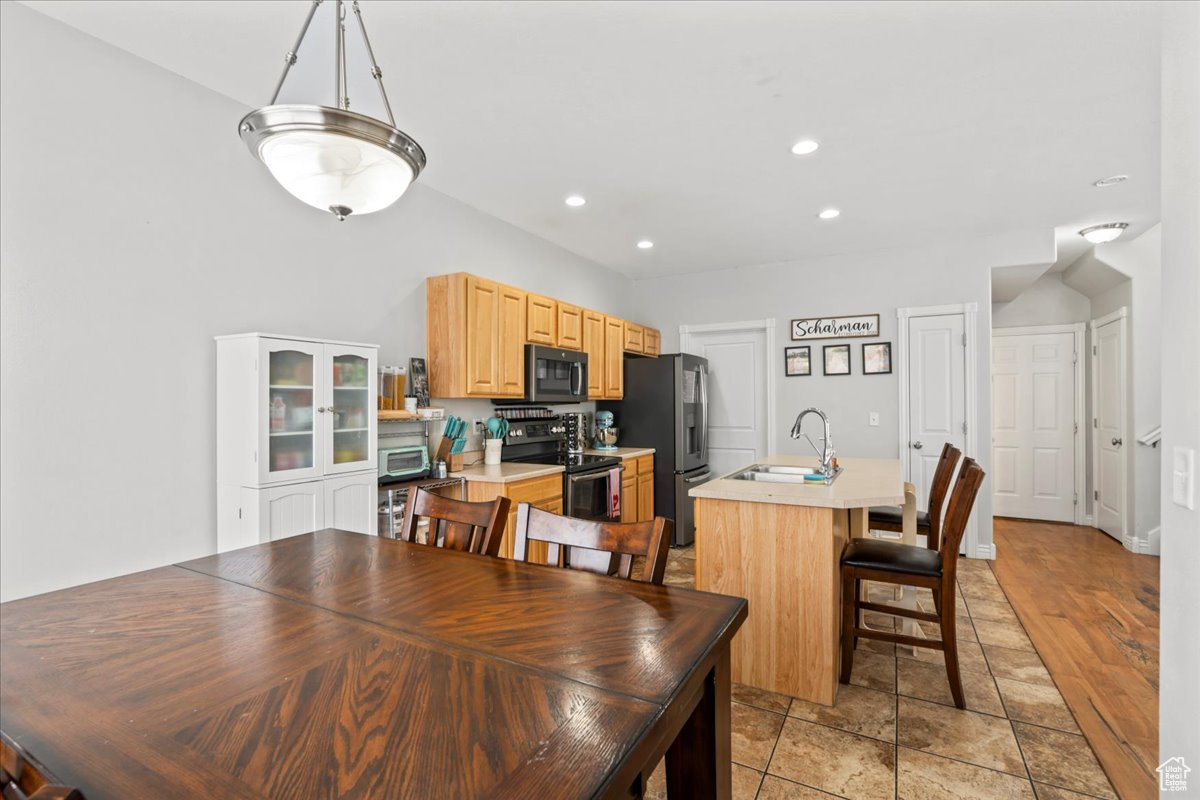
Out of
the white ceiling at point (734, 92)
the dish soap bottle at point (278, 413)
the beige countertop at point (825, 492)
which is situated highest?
the white ceiling at point (734, 92)

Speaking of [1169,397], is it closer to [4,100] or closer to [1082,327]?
[4,100]

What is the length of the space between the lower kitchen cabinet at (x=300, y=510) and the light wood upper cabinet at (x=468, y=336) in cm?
88

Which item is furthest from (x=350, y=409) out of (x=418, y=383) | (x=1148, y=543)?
(x=1148, y=543)

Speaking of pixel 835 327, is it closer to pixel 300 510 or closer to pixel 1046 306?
pixel 1046 306

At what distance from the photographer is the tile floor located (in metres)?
1.77

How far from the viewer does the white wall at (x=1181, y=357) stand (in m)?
1.01

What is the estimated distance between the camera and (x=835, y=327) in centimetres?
501

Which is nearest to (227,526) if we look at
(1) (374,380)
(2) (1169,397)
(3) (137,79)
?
(1) (374,380)

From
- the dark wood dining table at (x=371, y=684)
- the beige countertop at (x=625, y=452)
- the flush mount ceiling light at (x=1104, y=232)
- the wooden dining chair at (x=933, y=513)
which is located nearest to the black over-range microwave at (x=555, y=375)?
the beige countertop at (x=625, y=452)

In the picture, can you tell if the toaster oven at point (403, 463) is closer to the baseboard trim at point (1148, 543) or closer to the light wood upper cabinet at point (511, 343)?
the light wood upper cabinet at point (511, 343)

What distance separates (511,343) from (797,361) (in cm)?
288

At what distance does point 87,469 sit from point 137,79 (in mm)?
1573

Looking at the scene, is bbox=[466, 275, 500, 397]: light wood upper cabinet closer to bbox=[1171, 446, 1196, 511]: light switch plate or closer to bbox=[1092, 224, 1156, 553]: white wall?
bbox=[1171, 446, 1196, 511]: light switch plate

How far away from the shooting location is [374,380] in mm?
2787
